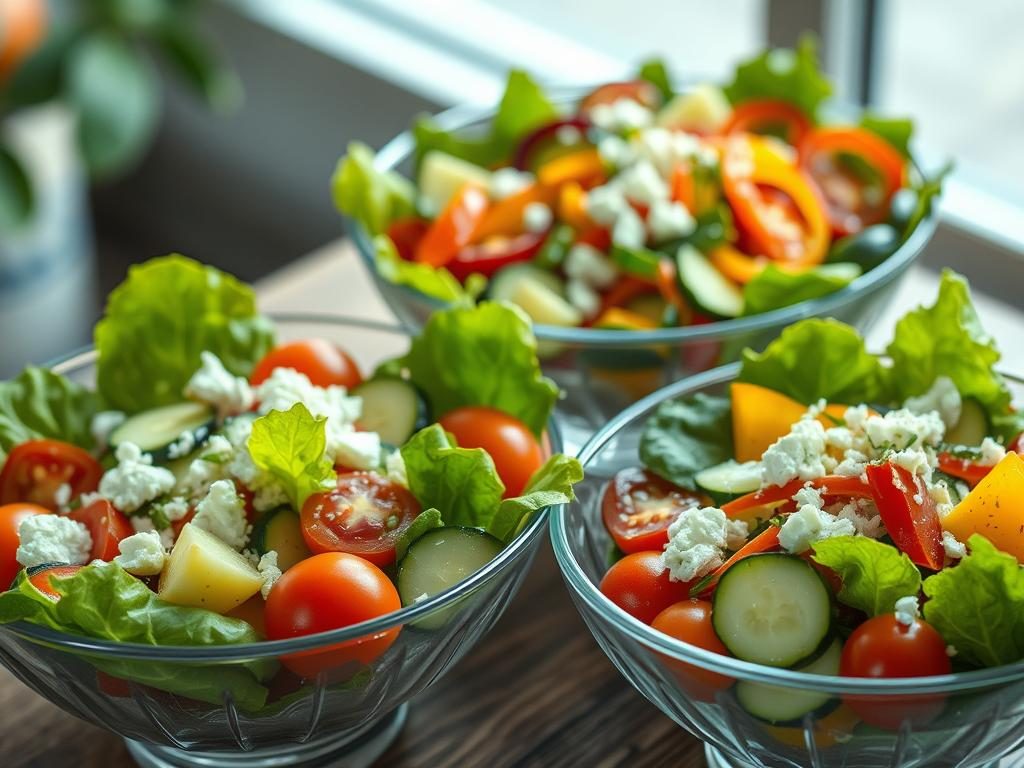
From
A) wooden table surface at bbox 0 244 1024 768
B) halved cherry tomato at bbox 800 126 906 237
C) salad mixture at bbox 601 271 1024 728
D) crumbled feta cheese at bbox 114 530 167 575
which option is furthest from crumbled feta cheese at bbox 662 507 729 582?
halved cherry tomato at bbox 800 126 906 237

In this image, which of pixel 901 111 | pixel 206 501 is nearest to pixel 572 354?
pixel 206 501

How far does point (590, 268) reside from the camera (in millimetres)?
1384

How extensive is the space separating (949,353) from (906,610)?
323mm

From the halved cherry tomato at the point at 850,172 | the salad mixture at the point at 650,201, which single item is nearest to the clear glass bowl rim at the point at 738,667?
the salad mixture at the point at 650,201

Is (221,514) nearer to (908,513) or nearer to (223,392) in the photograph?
(223,392)

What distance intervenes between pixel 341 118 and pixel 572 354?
1583mm

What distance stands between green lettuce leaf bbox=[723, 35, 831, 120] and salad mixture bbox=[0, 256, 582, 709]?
2.08 feet

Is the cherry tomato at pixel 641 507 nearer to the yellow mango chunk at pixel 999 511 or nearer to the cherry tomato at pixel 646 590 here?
the cherry tomato at pixel 646 590

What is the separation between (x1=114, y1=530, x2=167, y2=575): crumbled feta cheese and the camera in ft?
3.17

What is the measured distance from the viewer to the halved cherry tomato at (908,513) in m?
0.89

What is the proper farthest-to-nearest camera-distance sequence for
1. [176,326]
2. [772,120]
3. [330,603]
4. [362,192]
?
[772,120]
[362,192]
[176,326]
[330,603]

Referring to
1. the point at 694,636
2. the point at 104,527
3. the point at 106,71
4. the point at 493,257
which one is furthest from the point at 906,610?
the point at 106,71

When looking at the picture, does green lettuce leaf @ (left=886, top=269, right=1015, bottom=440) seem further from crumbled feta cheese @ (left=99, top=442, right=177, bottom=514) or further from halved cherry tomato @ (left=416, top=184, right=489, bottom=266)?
crumbled feta cheese @ (left=99, top=442, right=177, bottom=514)

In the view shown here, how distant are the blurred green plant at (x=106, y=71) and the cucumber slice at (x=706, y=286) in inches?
64.1
